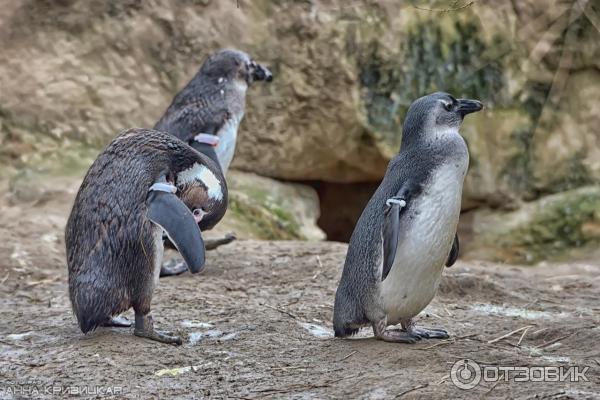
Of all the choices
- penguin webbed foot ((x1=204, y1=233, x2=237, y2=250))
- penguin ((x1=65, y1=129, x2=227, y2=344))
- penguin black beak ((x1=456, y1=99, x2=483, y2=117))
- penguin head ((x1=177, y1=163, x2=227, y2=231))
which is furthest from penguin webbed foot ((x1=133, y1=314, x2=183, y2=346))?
penguin webbed foot ((x1=204, y1=233, x2=237, y2=250))

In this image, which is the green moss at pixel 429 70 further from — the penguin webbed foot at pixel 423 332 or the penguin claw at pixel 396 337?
the penguin claw at pixel 396 337

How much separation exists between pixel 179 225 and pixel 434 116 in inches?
45.3

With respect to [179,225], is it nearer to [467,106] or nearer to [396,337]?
[396,337]

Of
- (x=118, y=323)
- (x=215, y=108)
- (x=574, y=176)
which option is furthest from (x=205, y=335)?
(x=574, y=176)

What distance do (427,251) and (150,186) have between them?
1.18 m

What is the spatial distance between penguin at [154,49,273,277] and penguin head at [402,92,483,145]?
6.83 feet

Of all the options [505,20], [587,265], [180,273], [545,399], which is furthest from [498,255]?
[545,399]

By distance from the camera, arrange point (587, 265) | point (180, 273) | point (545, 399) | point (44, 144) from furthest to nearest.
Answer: point (44, 144)
point (587, 265)
point (180, 273)
point (545, 399)

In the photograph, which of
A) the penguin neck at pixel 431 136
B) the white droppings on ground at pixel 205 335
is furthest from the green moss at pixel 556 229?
the white droppings on ground at pixel 205 335

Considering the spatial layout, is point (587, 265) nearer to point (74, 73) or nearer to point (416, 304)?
point (416, 304)

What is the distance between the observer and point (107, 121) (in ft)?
25.9

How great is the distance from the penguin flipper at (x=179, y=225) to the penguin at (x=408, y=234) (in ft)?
2.09

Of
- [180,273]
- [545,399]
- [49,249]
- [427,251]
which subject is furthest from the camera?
[49,249]

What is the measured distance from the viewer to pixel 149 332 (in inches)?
159
